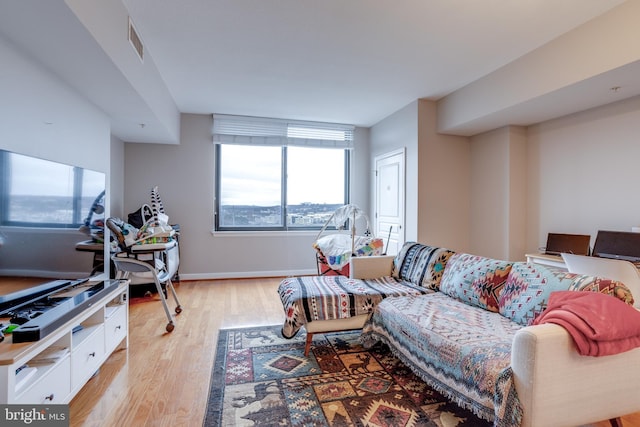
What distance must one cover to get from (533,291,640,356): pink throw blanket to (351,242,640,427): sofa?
0.08 feet

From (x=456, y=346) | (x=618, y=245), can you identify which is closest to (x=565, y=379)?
(x=456, y=346)

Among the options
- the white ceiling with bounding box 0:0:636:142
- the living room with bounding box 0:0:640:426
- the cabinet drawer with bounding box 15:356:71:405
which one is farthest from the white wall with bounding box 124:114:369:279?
the cabinet drawer with bounding box 15:356:71:405

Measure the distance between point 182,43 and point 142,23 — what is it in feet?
1.17

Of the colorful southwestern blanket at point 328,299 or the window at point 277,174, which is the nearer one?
the colorful southwestern blanket at point 328,299

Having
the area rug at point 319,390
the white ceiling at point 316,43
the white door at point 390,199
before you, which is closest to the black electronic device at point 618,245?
the white ceiling at point 316,43

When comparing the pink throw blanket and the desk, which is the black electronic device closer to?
the desk

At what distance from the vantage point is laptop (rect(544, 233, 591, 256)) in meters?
3.01

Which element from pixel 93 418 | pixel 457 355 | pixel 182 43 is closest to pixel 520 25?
pixel 457 355

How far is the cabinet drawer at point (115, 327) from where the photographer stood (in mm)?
2213

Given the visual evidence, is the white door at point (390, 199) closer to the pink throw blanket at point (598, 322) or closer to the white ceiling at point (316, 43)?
the white ceiling at point (316, 43)

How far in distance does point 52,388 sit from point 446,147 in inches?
176

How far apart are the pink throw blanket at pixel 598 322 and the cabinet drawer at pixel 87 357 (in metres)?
2.49

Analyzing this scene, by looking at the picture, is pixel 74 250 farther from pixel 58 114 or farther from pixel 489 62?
pixel 489 62

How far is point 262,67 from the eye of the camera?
3.19 metres
